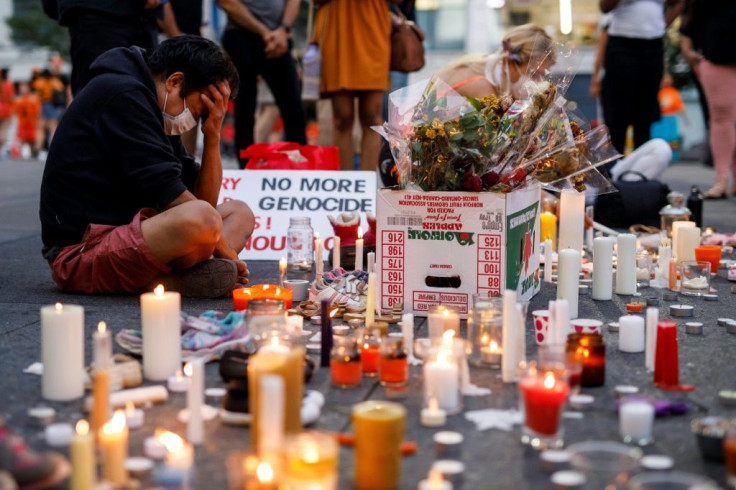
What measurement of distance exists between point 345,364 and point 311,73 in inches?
150

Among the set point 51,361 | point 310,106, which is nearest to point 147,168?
point 51,361

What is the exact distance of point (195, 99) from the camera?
3914 mm

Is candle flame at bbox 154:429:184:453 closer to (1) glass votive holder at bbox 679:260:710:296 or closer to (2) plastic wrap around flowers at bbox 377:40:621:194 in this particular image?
(2) plastic wrap around flowers at bbox 377:40:621:194

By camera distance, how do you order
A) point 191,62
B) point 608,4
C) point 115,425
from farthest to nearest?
point 608,4 → point 191,62 → point 115,425

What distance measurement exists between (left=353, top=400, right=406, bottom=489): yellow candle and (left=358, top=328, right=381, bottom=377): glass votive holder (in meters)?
0.81

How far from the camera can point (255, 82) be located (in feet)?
21.0

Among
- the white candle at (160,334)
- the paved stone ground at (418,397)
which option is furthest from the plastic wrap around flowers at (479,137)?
the white candle at (160,334)

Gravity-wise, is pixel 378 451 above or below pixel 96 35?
below

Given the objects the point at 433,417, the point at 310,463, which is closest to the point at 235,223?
the point at 433,417

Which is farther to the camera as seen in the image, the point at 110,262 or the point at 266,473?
the point at 110,262

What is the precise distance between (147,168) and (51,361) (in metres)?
1.33

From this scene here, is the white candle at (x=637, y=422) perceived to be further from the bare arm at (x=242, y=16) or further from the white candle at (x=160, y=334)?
the bare arm at (x=242, y=16)

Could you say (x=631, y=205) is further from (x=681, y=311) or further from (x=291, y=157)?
(x=681, y=311)

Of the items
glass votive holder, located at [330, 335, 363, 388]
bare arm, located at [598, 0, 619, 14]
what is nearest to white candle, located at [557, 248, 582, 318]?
glass votive holder, located at [330, 335, 363, 388]
